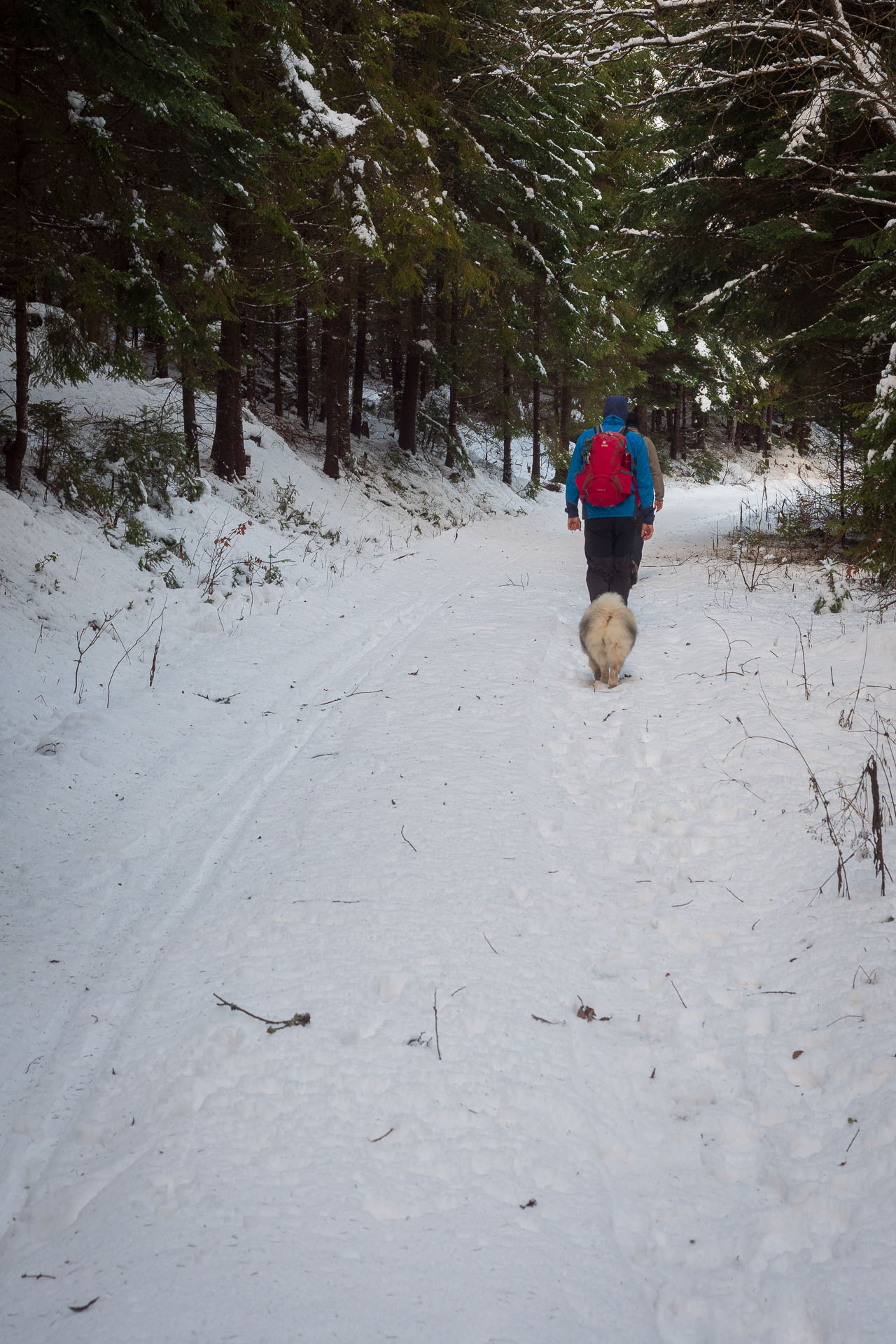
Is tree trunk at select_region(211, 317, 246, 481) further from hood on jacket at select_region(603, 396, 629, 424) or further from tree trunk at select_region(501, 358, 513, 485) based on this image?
tree trunk at select_region(501, 358, 513, 485)

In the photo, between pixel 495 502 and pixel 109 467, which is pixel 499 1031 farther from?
pixel 495 502

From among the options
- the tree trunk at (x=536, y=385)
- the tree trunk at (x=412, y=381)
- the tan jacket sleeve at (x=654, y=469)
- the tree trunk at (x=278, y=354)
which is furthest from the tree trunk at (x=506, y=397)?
the tan jacket sleeve at (x=654, y=469)

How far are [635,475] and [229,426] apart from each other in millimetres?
7694

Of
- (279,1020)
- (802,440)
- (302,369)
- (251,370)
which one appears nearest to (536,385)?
(302,369)

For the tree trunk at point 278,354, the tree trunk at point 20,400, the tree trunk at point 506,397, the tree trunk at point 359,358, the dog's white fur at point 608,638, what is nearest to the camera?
the dog's white fur at point 608,638

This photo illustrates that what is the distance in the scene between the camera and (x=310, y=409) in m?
22.0

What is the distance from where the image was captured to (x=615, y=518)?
7.49m

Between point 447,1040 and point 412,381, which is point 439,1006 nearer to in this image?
point 447,1040

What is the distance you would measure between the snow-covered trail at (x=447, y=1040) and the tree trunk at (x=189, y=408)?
244 inches

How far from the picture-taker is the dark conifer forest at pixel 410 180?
663 cm

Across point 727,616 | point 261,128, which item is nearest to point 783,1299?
point 727,616

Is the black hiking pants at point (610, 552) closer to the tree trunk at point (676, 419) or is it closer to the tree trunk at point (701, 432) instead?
the tree trunk at point (676, 419)

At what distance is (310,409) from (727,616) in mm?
17431

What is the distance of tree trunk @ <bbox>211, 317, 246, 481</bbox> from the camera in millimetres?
12062
